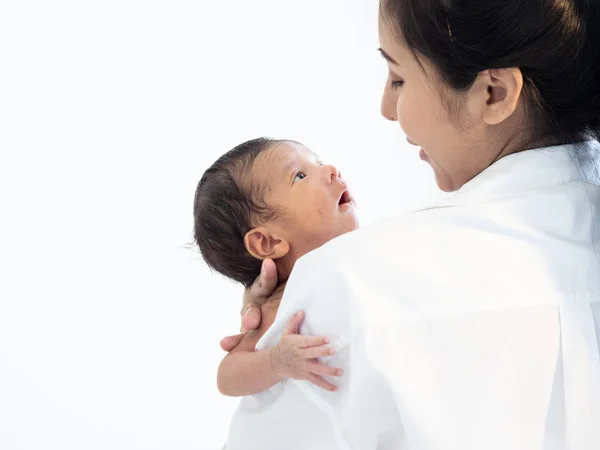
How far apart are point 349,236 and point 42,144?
7.87ft

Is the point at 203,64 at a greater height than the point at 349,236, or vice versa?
the point at 203,64

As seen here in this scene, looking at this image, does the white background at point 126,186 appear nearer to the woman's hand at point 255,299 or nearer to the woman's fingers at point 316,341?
the woman's hand at point 255,299

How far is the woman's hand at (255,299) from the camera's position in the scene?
1.54 m

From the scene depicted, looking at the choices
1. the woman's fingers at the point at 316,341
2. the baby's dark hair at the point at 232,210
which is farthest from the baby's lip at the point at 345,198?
the woman's fingers at the point at 316,341

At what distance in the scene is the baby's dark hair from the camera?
5.47 ft

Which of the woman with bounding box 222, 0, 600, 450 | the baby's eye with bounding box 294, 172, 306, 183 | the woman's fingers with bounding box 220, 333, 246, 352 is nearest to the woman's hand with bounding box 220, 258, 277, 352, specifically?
the woman's fingers with bounding box 220, 333, 246, 352

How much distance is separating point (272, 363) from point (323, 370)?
0.13 metres

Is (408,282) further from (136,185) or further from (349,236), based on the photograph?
(136,185)

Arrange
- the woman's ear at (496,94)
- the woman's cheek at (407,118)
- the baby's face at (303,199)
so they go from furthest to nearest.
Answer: the baby's face at (303,199) < the woman's cheek at (407,118) < the woman's ear at (496,94)

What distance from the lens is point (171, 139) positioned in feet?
11.0

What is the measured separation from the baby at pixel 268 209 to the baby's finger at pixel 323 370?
0.40 metres

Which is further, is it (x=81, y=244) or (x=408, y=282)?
(x=81, y=244)

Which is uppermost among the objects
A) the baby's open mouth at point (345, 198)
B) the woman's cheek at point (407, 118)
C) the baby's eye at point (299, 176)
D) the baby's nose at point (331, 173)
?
the woman's cheek at point (407, 118)

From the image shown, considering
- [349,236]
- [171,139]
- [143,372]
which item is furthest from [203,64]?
[349,236]
